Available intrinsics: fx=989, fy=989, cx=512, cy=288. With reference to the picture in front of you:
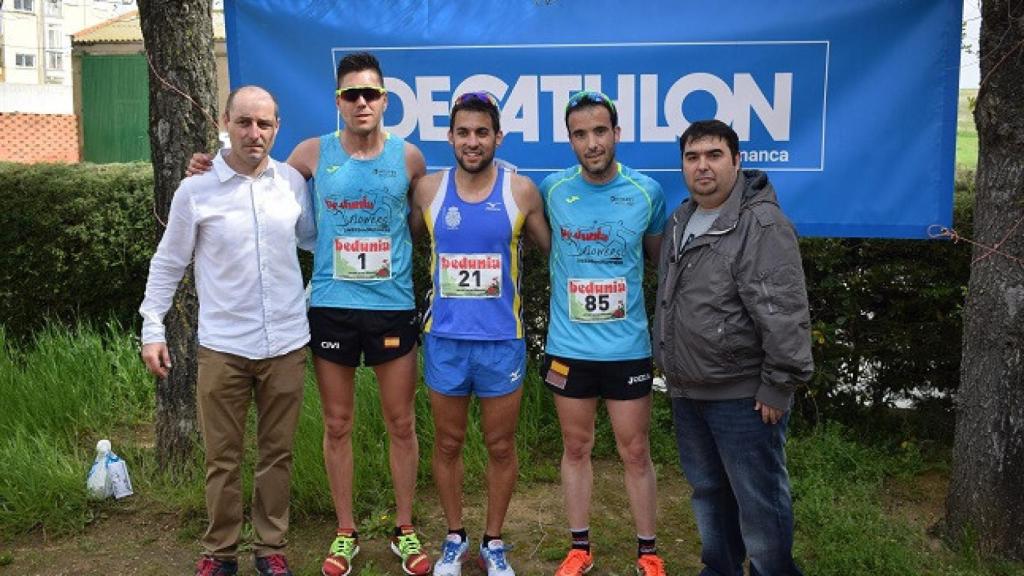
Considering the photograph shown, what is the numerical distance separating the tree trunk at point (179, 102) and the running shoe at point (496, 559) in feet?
5.89

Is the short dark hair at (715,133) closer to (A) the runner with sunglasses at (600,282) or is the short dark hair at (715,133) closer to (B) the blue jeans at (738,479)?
(A) the runner with sunglasses at (600,282)

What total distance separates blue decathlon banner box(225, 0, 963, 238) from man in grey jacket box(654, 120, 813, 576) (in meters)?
1.29

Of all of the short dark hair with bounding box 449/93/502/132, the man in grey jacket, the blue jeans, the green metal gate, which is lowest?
the blue jeans

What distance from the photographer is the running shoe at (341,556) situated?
3.87m

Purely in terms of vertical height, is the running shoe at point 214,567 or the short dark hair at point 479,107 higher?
the short dark hair at point 479,107

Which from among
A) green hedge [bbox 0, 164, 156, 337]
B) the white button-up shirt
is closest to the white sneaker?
the white button-up shirt

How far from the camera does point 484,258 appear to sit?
362cm

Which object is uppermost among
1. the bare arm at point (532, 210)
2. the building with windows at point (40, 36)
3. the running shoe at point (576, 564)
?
the building with windows at point (40, 36)

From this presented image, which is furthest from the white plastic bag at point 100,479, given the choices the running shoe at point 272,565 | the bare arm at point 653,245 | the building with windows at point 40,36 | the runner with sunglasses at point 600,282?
the building with windows at point 40,36

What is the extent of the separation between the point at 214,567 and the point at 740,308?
221 centimetres

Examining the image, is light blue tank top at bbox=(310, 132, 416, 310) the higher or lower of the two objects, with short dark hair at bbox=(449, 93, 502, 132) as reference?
lower

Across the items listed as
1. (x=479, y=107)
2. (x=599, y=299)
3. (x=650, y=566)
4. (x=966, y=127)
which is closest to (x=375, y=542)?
(x=650, y=566)

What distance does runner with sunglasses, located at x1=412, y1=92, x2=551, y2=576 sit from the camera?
11.9ft

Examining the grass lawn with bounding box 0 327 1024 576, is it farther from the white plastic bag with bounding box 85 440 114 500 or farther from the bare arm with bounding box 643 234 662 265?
the bare arm with bounding box 643 234 662 265
